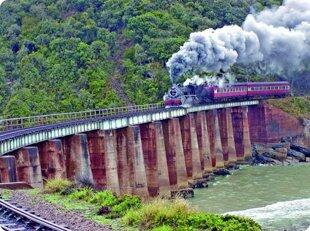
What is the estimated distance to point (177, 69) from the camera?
260 ft

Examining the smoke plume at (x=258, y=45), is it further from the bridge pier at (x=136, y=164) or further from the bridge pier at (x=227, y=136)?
the bridge pier at (x=136, y=164)

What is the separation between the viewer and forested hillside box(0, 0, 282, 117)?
92062 millimetres

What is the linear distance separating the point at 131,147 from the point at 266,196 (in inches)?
459

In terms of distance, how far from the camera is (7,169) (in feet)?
108

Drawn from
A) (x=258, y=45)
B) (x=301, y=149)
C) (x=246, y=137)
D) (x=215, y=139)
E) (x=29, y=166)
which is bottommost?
(x=301, y=149)

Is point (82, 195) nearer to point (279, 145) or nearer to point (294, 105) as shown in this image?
point (279, 145)

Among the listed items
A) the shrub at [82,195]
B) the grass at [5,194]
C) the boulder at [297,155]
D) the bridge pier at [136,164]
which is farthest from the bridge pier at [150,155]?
the shrub at [82,195]

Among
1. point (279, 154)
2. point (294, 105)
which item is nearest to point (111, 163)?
point (279, 154)

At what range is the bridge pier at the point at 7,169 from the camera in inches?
1297

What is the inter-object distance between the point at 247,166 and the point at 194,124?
38.9ft

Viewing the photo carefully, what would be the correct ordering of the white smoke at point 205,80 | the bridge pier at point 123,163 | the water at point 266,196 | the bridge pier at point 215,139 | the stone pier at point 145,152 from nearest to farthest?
the water at point 266,196, the stone pier at point 145,152, the bridge pier at point 123,163, the white smoke at point 205,80, the bridge pier at point 215,139

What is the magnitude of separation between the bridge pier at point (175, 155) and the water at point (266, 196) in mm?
1974

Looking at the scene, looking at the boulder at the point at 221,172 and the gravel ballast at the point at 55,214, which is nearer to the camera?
the gravel ballast at the point at 55,214

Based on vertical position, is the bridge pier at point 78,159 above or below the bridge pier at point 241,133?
above
